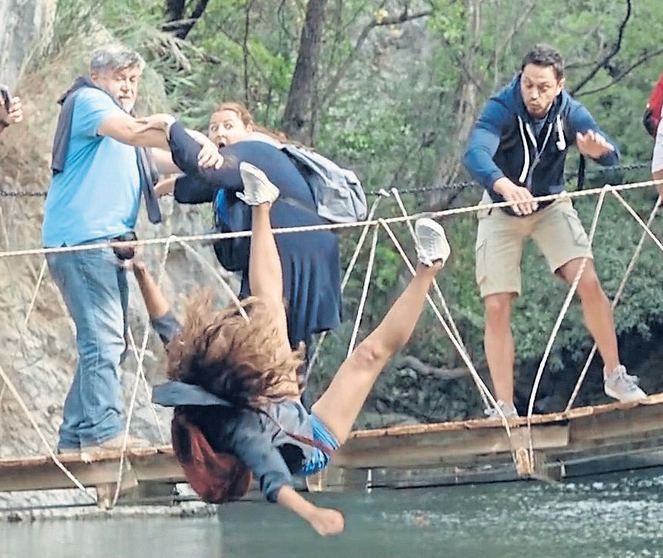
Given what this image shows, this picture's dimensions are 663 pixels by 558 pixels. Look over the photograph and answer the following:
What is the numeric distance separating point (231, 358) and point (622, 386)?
1.94 m

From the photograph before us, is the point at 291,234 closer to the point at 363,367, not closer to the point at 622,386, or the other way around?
the point at 363,367

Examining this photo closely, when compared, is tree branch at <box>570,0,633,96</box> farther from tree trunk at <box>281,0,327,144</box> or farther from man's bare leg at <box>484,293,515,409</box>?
man's bare leg at <box>484,293,515,409</box>

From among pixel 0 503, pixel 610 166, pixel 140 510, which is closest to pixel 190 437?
pixel 610 166

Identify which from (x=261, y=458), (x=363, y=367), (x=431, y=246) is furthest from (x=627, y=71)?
(x=261, y=458)

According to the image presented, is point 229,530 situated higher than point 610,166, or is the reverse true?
point 610,166

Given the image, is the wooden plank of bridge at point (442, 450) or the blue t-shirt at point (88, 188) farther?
the wooden plank of bridge at point (442, 450)

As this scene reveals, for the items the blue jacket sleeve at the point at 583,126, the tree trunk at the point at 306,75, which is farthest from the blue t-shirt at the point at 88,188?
the tree trunk at the point at 306,75

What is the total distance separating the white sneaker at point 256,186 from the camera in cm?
441

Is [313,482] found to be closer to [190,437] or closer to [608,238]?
[190,437]

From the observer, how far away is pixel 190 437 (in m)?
3.62

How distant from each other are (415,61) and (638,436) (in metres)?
10.4

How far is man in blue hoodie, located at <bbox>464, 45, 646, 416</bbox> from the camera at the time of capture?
201 inches

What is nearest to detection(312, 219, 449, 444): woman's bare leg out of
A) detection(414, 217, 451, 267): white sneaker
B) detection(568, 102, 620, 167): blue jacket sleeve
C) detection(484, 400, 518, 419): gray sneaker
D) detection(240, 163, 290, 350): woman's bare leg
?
detection(414, 217, 451, 267): white sneaker

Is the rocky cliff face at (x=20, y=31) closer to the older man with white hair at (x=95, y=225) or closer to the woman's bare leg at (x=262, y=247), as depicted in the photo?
the older man with white hair at (x=95, y=225)
